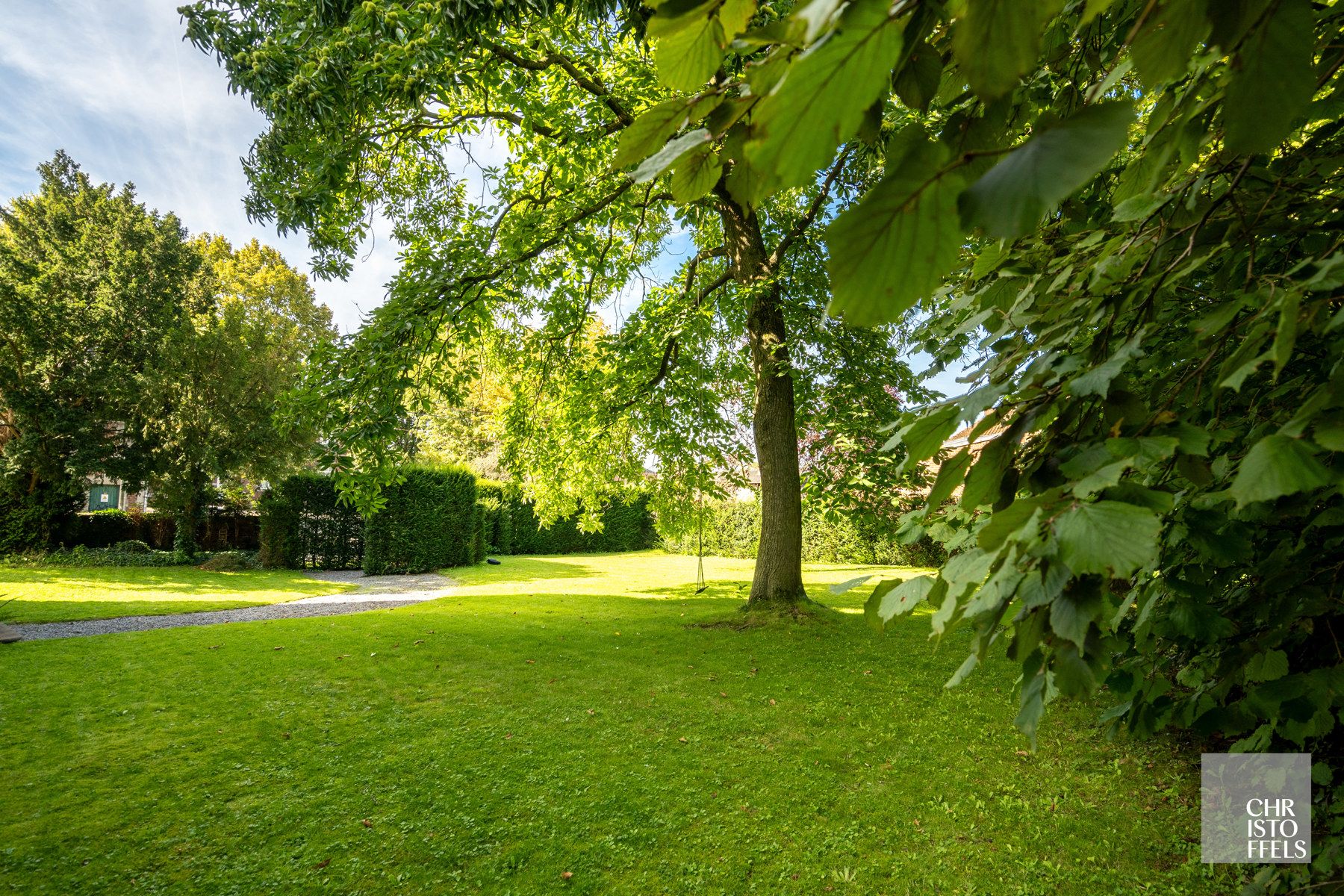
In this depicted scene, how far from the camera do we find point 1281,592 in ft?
5.09

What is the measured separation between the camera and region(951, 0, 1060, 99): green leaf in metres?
0.44

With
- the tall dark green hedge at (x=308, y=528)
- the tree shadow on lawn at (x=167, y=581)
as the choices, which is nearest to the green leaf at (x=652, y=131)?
the tree shadow on lawn at (x=167, y=581)

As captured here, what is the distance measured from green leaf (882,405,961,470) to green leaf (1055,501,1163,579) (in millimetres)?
187

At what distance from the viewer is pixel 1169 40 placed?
578 mm

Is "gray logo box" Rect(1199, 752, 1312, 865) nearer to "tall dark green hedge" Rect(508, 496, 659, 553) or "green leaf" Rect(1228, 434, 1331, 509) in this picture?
"green leaf" Rect(1228, 434, 1331, 509)

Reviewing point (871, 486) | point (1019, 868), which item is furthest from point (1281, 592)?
point (871, 486)

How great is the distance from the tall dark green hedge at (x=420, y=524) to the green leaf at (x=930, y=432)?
643 inches

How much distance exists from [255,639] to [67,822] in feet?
→ 15.1

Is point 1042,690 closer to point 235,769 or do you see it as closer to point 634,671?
point 235,769

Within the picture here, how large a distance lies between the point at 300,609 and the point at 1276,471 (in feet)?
40.5

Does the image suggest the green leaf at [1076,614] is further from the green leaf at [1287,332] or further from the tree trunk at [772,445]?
the tree trunk at [772,445]

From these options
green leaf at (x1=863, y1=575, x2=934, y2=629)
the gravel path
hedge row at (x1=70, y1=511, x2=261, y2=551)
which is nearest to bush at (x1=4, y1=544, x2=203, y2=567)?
hedge row at (x1=70, y1=511, x2=261, y2=551)

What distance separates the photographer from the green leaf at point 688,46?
56 centimetres

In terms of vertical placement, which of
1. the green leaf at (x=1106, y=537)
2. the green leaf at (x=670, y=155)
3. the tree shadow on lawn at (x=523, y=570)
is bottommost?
Result: the tree shadow on lawn at (x=523, y=570)
